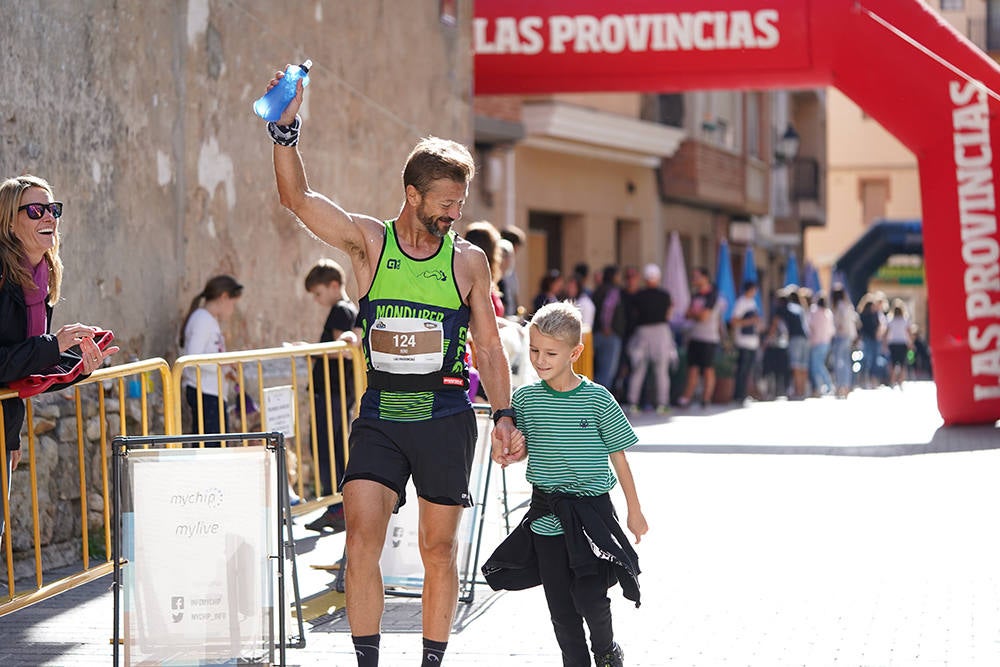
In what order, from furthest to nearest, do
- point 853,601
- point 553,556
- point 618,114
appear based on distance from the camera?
point 618,114, point 853,601, point 553,556

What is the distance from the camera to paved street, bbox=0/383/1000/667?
642 centimetres

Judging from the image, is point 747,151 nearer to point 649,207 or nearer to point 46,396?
point 649,207

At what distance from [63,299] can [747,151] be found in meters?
32.3

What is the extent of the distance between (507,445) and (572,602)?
1.97ft

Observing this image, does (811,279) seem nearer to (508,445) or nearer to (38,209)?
(38,209)

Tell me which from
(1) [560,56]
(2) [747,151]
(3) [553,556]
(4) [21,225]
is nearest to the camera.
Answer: (3) [553,556]

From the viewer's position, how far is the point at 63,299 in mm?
9133

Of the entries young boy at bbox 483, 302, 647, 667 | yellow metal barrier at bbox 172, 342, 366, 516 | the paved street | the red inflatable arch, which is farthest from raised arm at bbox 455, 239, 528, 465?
the red inflatable arch

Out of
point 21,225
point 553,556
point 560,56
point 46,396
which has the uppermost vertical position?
point 560,56

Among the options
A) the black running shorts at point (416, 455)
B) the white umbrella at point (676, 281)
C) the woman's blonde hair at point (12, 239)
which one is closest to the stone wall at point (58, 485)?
the woman's blonde hair at point (12, 239)

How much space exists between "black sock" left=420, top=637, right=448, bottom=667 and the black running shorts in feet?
1.50

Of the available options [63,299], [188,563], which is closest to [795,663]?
[188,563]

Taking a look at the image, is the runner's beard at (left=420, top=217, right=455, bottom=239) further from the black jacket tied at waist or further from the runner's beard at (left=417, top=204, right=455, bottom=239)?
the black jacket tied at waist

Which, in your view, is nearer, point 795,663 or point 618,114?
point 795,663
